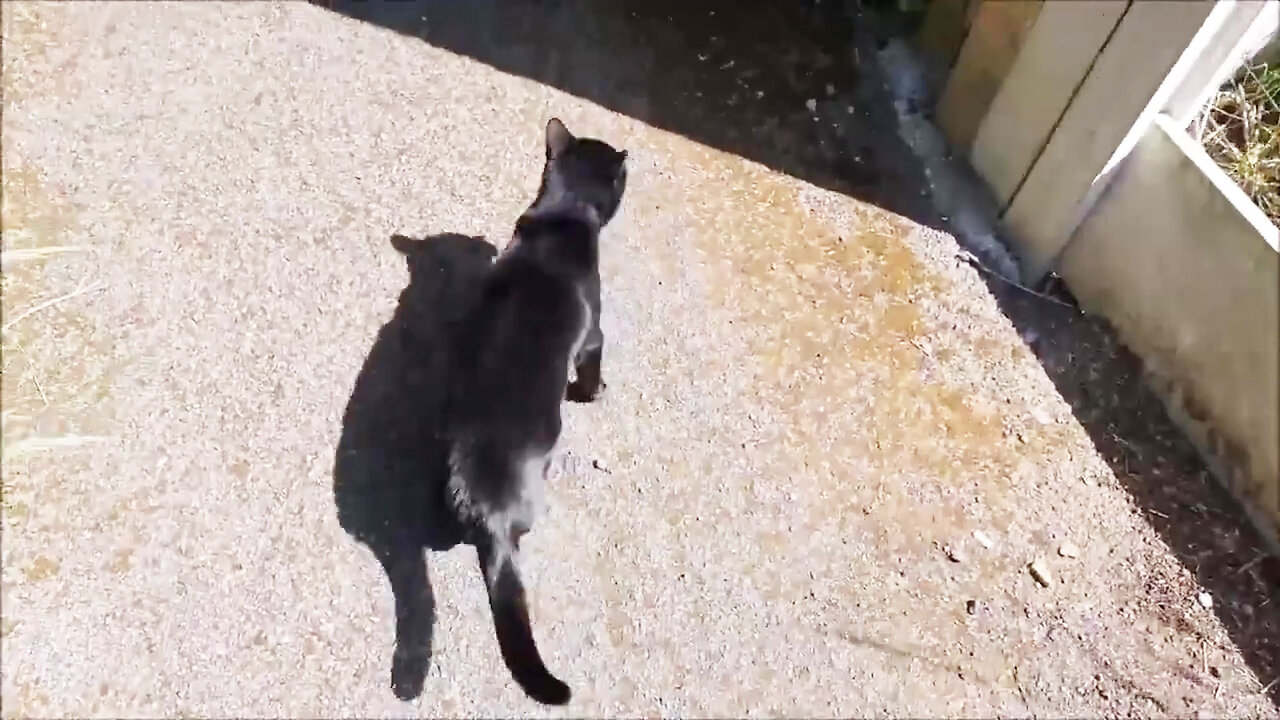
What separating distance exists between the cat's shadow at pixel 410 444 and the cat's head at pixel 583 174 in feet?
0.70

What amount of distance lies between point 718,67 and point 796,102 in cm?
16

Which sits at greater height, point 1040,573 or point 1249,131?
point 1249,131

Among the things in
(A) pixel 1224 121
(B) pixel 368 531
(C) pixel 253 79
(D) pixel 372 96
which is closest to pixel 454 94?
(D) pixel 372 96

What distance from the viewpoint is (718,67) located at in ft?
6.09

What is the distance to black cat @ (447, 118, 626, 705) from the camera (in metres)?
1.18

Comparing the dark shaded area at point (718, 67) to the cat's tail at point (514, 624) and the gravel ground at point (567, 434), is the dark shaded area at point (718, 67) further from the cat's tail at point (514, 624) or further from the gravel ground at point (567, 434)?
the cat's tail at point (514, 624)

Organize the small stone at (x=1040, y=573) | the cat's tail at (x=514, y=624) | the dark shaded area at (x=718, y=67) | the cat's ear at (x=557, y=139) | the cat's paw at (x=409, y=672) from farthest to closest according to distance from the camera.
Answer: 1. the dark shaded area at (x=718, y=67)
2. the cat's ear at (x=557, y=139)
3. the small stone at (x=1040, y=573)
4. the cat's paw at (x=409, y=672)
5. the cat's tail at (x=514, y=624)

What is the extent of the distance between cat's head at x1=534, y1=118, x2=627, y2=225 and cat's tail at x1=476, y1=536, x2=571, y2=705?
1.72ft

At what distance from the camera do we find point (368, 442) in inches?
56.6

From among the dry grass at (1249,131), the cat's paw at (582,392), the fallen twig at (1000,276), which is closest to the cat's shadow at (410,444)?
the cat's paw at (582,392)

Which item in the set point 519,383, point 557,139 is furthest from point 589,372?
point 557,139

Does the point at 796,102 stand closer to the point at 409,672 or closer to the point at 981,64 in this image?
the point at 981,64

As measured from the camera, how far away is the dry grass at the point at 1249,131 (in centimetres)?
144

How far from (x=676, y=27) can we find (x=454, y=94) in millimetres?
450
